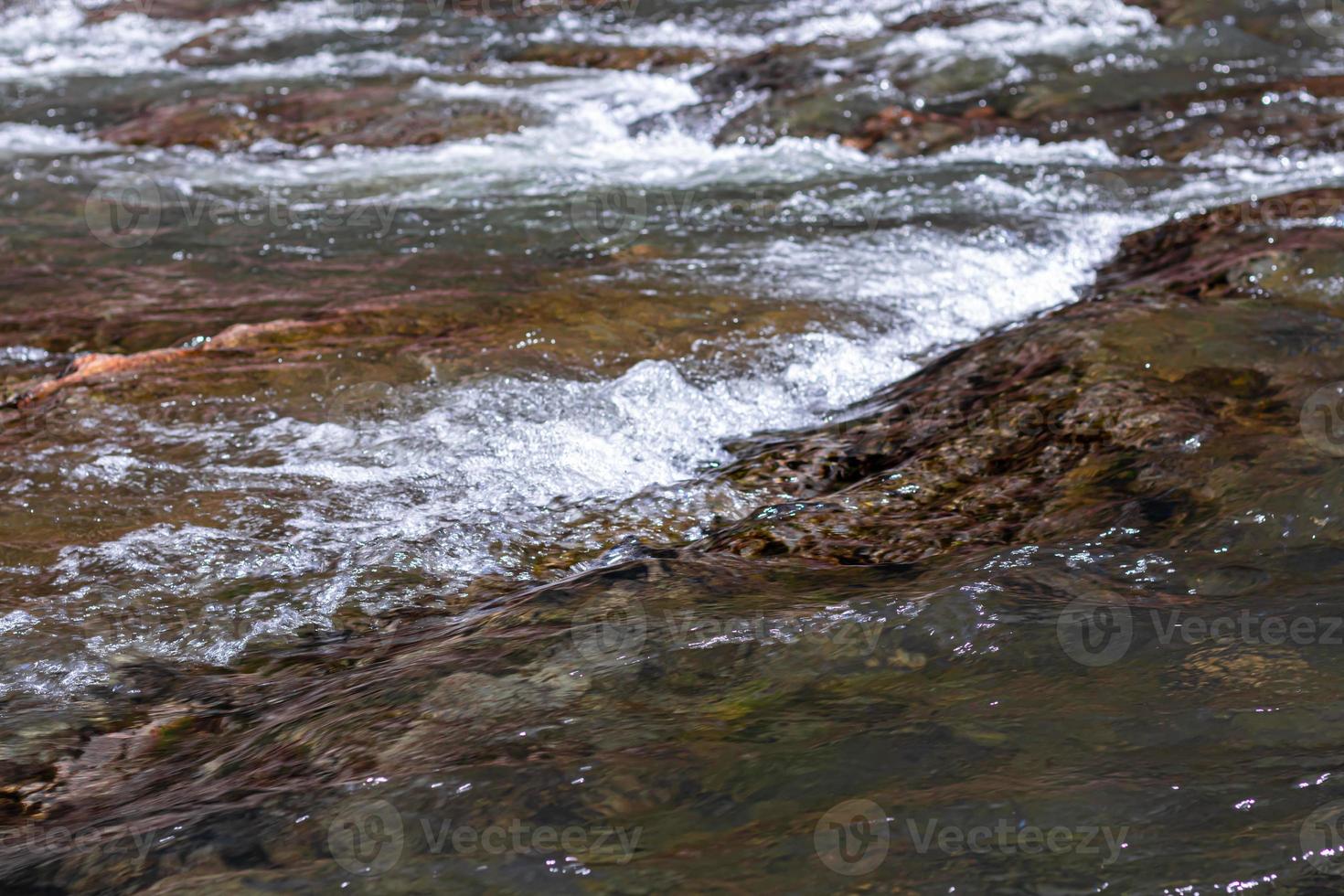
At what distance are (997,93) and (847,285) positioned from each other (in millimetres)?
4503

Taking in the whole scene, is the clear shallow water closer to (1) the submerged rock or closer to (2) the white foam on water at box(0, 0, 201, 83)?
(1) the submerged rock

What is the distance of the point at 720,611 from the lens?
2.92 meters

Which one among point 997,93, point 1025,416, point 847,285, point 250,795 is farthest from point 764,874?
point 997,93

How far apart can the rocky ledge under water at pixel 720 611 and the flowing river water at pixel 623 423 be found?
22mm

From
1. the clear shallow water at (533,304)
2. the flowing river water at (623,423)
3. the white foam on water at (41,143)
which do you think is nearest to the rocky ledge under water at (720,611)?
the flowing river water at (623,423)

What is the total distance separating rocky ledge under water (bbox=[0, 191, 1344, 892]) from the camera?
2.29 metres

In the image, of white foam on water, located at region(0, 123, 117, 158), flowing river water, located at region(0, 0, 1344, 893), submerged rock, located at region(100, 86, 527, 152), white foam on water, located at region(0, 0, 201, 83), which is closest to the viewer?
flowing river water, located at region(0, 0, 1344, 893)

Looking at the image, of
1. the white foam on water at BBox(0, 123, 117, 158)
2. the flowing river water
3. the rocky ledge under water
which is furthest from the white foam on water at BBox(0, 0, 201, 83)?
the rocky ledge under water

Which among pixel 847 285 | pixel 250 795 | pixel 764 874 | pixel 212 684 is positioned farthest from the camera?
pixel 847 285

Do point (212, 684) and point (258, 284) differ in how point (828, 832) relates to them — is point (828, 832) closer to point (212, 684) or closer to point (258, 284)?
point (212, 684)

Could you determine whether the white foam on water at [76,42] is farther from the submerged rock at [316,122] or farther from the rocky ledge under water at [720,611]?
the rocky ledge under water at [720,611]

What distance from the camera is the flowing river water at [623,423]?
2.22 metres

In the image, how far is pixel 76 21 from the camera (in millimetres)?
Result: 14977

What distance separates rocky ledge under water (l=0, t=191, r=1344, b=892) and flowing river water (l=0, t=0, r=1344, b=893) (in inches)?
0.9
